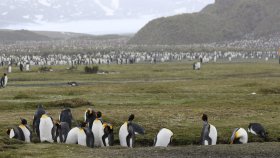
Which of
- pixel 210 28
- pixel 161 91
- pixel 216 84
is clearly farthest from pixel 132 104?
pixel 210 28

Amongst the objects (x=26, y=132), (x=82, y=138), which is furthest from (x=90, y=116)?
(x=26, y=132)

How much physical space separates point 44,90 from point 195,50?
3833 inches

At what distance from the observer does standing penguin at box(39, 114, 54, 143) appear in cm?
2009

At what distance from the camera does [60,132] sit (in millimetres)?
20156

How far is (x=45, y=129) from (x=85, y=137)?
6.64 feet

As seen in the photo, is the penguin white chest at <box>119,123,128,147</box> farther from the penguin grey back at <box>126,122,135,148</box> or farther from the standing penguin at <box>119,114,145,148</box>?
the penguin grey back at <box>126,122,135,148</box>

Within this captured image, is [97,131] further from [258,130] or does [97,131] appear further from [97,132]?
[258,130]

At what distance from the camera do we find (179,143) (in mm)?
21172

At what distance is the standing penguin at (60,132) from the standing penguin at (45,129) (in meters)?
0.21

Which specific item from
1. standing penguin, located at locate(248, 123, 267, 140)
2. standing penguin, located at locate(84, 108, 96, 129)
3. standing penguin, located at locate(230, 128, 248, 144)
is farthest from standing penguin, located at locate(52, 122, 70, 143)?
standing penguin, located at locate(248, 123, 267, 140)

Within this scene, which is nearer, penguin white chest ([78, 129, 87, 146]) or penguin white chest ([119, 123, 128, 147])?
penguin white chest ([78, 129, 87, 146])

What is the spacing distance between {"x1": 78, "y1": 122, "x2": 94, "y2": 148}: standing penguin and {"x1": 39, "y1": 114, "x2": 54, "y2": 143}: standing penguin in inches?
64.7

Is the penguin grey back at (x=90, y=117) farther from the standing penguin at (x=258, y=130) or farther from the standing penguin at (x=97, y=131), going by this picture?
the standing penguin at (x=258, y=130)

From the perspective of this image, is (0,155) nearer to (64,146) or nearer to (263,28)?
(64,146)
